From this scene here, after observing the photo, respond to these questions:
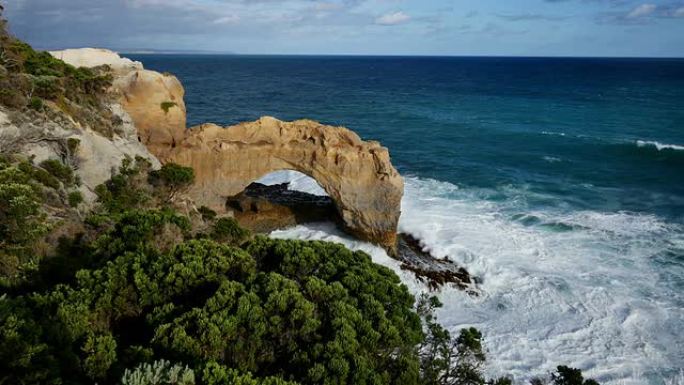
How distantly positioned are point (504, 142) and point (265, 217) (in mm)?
32648

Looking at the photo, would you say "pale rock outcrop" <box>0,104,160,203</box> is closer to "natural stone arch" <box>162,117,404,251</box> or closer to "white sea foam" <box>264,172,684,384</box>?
"natural stone arch" <box>162,117,404,251</box>

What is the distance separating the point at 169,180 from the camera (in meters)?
23.2

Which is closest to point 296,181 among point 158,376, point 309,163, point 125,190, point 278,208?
point 278,208

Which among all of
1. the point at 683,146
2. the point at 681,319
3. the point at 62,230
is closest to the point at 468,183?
the point at 681,319

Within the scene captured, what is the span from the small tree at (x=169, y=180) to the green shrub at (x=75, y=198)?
14.6ft

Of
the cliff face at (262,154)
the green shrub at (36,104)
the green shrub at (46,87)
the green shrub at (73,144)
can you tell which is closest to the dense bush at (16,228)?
the green shrub at (73,144)

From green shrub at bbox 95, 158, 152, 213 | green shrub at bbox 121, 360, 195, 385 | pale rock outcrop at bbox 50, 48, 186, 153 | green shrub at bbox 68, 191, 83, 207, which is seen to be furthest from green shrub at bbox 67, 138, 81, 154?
green shrub at bbox 121, 360, 195, 385

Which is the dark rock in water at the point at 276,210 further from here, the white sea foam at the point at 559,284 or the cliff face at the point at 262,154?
the cliff face at the point at 262,154

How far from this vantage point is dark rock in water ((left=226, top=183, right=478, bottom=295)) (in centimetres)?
2441

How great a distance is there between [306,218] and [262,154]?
16.7ft

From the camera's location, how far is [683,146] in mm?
48812

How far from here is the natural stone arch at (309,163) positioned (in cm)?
2678

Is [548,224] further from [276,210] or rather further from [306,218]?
[276,210]

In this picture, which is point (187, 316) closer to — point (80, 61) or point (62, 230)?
point (62, 230)
